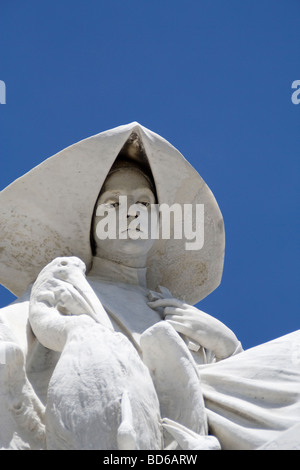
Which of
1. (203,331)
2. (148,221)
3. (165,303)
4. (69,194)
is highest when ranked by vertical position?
(69,194)

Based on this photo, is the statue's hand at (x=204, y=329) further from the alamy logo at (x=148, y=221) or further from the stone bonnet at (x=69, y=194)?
the stone bonnet at (x=69, y=194)

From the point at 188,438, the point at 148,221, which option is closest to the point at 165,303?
the point at 148,221

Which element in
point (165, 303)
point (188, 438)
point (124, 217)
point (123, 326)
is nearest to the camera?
point (188, 438)

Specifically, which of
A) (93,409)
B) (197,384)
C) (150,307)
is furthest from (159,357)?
(150,307)

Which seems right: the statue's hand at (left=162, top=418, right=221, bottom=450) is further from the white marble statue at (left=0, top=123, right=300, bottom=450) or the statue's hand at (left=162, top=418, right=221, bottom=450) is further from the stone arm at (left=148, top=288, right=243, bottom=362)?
the stone arm at (left=148, top=288, right=243, bottom=362)

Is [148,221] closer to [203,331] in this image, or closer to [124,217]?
[124,217]

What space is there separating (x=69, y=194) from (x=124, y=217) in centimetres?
42

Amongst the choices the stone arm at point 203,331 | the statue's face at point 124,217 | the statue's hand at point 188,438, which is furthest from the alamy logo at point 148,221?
the statue's hand at point 188,438

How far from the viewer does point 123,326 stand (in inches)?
319

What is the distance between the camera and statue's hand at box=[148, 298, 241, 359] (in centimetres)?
816

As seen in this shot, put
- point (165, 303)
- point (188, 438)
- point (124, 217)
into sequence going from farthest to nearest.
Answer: point (124, 217)
point (165, 303)
point (188, 438)

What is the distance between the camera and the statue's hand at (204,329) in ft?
26.8

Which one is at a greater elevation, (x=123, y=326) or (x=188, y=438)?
(x=123, y=326)

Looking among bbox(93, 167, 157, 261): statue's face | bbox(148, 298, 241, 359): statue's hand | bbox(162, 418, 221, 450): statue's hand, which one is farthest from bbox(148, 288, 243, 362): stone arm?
bbox(162, 418, 221, 450): statue's hand
